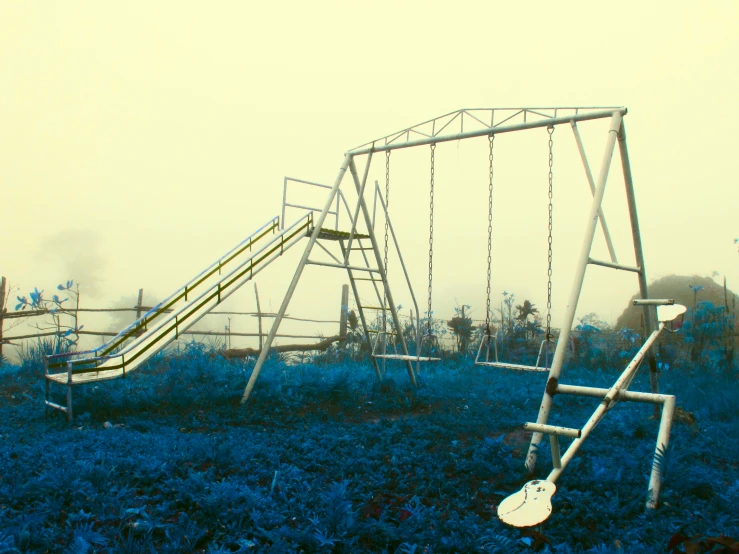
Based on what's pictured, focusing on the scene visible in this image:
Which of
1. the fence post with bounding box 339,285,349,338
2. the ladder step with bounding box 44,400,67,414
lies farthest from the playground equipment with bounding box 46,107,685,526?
the fence post with bounding box 339,285,349,338

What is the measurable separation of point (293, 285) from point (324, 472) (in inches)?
135

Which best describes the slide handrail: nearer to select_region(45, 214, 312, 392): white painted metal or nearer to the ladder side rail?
select_region(45, 214, 312, 392): white painted metal

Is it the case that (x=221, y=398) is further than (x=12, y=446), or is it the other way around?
(x=221, y=398)

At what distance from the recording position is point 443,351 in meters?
14.4

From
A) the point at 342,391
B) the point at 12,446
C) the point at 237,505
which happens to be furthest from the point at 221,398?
the point at 237,505

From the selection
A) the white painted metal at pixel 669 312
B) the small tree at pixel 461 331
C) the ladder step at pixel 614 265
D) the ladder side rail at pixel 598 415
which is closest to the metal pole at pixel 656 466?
the ladder side rail at pixel 598 415

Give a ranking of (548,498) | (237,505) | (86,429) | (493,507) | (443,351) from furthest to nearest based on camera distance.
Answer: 1. (443,351)
2. (86,429)
3. (493,507)
4. (237,505)
5. (548,498)

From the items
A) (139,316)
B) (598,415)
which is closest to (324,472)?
(598,415)

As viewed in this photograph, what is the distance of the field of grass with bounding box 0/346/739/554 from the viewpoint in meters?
3.89

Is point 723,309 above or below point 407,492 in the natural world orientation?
above

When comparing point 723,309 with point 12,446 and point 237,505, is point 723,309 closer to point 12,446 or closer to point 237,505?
point 237,505

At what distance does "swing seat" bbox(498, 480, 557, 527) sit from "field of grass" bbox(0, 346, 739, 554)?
17 cm

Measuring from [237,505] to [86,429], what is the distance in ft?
11.3

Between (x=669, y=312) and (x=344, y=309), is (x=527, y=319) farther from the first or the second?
(x=669, y=312)
